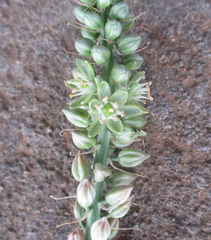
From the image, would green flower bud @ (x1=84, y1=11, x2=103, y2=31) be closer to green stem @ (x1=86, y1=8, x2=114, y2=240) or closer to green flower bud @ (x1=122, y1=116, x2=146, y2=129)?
green stem @ (x1=86, y1=8, x2=114, y2=240)

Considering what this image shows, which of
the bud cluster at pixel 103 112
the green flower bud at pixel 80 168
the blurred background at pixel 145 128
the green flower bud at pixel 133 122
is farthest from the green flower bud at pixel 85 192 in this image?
the blurred background at pixel 145 128

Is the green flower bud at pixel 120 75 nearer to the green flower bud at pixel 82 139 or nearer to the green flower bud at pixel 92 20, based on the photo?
the green flower bud at pixel 92 20

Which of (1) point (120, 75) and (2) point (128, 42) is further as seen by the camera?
(2) point (128, 42)

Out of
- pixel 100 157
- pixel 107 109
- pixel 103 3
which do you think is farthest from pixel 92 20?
pixel 100 157

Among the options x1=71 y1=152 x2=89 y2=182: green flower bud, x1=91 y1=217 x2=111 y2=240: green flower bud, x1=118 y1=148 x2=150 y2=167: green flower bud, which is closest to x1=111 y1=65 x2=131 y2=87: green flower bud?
x1=118 y1=148 x2=150 y2=167: green flower bud

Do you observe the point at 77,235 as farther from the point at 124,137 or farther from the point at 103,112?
the point at 103,112

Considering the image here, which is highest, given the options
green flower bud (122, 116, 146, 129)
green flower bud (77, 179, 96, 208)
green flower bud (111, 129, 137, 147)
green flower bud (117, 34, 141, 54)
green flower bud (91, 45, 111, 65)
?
green flower bud (117, 34, 141, 54)

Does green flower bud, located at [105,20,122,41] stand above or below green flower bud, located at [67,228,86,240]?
above
